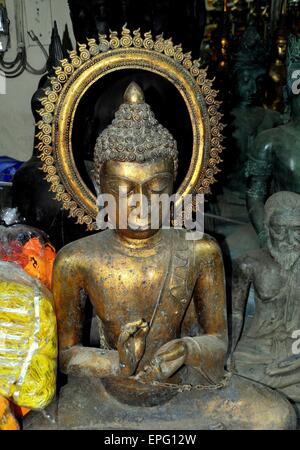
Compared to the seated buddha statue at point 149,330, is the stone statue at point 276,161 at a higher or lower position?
higher

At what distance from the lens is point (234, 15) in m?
6.01

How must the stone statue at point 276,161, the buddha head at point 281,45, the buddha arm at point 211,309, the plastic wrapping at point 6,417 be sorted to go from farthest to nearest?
1. the buddha head at point 281,45
2. the stone statue at point 276,161
3. the buddha arm at point 211,309
4. the plastic wrapping at point 6,417

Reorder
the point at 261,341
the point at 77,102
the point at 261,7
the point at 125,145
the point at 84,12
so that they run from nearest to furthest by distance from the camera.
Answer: the point at 125,145 → the point at 77,102 → the point at 261,341 → the point at 84,12 → the point at 261,7

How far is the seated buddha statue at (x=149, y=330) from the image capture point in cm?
199

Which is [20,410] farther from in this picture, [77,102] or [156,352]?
[77,102]

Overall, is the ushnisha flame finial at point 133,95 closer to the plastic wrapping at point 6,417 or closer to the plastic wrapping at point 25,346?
the plastic wrapping at point 25,346

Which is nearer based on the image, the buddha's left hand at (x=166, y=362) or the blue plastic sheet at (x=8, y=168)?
the buddha's left hand at (x=166, y=362)

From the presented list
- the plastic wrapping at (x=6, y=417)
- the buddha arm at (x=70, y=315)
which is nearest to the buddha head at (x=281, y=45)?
the buddha arm at (x=70, y=315)

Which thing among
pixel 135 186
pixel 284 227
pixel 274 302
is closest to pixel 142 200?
pixel 135 186

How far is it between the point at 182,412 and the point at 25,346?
0.57 m

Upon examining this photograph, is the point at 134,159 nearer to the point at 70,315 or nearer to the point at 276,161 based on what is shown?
the point at 70,315

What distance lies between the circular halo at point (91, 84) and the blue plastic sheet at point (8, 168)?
2.96m
